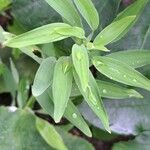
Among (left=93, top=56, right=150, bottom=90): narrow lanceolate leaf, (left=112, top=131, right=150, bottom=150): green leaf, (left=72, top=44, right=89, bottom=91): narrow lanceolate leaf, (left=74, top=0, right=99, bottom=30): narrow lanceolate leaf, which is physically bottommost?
(left=112, top=131, right=150, bottom=150): green leaf

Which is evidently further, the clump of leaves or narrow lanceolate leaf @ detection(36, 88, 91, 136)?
narrow lanceolate leaf @ detection(36, 88, 91, 136)

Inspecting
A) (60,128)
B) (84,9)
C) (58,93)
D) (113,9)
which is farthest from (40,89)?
(60,128)

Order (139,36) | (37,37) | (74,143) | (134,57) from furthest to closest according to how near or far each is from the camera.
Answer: (74,143), (139,36), (134,57), (37,37)

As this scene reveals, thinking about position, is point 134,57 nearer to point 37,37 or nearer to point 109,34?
point 109,34

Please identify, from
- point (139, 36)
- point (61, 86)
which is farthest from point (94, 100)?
point (139, 36)

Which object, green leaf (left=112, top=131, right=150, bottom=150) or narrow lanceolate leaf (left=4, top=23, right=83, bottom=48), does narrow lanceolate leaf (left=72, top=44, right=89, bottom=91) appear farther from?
green leaf (left=112, top=131, right=150, bottom=150)

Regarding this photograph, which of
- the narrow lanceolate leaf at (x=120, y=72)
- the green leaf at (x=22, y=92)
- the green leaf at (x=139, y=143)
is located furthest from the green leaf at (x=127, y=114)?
the narrow lanceolate leaf at (x=120, y=72)

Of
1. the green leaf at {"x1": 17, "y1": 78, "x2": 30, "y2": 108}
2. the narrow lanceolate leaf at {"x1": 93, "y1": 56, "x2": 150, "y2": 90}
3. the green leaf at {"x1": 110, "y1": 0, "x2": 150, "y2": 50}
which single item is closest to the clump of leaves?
the narrow lanceolate leaf at {"x1": 93, "y1": 56, "x2": 150, "y2": 90}
